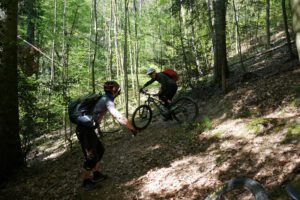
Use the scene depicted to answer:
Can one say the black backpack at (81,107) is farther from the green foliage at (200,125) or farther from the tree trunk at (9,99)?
the green foliage at (200,125)

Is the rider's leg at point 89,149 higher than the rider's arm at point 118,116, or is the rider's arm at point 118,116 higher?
the rider's arm at point 118,116

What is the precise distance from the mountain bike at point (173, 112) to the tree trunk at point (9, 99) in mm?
3783

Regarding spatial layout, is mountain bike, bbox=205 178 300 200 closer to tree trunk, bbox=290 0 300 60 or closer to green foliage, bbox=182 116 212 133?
tree trunk, bbox=290 0 300 60

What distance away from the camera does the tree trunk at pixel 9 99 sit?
761 cm

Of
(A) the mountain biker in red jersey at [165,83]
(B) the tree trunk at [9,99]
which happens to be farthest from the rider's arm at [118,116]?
(A) the mountain biker in red jersey at [165,83]

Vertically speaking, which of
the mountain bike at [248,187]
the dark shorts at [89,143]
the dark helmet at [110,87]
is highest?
the dark helmet at [110,87]

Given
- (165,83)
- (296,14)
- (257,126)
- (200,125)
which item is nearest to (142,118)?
(165,83)

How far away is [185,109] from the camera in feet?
31.0

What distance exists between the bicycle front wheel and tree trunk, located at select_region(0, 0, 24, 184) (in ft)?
12.6

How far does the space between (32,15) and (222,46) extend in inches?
386

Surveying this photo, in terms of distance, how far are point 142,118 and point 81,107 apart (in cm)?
447

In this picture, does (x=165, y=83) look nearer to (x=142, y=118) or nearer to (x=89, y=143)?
(x=142, y=118)

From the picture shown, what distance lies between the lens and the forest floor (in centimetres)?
498

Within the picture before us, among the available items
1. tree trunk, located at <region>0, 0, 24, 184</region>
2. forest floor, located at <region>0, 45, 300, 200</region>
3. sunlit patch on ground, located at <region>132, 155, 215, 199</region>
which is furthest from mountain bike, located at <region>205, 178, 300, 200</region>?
tree trunk, located at <region>0, 0, 24, 184</region>
